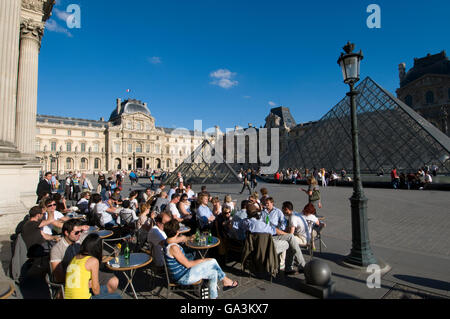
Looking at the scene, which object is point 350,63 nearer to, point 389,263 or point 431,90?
point 389,263

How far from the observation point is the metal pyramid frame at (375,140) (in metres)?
16.4

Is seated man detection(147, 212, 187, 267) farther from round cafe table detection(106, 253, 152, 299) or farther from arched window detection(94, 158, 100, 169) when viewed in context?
arched window detection(94, 158, 100, 169)

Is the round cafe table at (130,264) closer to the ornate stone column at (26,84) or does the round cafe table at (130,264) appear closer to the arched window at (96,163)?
the ornate stone column at (26,84)

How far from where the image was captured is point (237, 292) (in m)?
2.94

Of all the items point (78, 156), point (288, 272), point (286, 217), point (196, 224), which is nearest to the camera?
point (288, 272)

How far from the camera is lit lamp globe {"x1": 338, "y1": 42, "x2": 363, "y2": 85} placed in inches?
149

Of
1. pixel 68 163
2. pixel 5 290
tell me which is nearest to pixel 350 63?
pixel 5 290

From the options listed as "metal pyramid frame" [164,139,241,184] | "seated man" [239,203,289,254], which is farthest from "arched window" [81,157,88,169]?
"seated man" [239,203,289,254]

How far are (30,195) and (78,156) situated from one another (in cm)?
5233

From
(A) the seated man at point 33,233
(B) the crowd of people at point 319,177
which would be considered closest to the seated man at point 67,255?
(A) the seated man at point 33,233

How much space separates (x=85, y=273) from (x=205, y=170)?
21.0 metres

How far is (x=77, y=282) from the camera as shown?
2.07 metres
